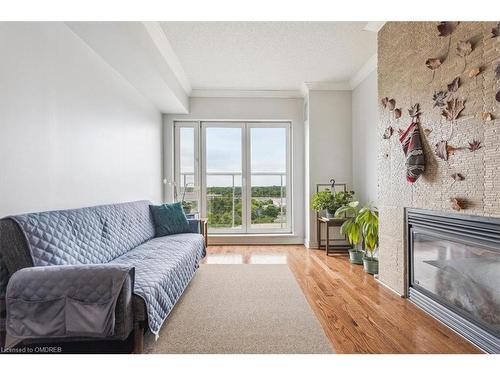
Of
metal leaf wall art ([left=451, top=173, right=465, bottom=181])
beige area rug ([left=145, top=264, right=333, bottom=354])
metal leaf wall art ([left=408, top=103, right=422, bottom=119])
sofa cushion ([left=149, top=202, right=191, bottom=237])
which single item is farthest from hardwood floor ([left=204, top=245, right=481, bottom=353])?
metal leaf wall art ([left=408, top=103, right=422, bottom=119])

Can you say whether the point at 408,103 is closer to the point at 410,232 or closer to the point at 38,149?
the point at 410,232

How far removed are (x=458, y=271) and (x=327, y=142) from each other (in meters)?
3.08

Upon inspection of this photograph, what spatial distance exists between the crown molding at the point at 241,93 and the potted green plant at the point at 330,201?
1887 mm

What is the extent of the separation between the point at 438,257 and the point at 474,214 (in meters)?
0.55

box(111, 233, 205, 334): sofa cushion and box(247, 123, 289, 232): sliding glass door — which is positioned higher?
box(247, 123, 289, 232): sliding glass door

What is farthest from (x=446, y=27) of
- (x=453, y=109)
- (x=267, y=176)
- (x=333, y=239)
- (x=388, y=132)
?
(x=267, y=176)

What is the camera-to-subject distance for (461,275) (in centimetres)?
210

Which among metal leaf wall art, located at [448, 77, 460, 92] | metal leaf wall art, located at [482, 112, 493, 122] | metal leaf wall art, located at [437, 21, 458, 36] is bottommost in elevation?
metal leaf wall art, located at [482, 112, 493, 122]

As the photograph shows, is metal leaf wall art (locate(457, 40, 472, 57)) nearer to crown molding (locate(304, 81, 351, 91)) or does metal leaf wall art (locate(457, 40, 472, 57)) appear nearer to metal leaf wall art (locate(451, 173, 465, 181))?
metal leaf wall art (locate(451, 173, 465, 181))

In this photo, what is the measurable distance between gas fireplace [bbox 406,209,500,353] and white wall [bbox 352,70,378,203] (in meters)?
1.64

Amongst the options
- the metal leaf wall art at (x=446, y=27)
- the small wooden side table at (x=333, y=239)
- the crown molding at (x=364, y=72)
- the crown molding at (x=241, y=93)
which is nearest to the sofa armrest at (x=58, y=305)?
the metal leaf wall art at (x=446, y=27)

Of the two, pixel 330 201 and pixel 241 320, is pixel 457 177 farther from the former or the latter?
pixel 330 201

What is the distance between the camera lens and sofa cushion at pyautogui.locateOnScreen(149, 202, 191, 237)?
3.60 meters

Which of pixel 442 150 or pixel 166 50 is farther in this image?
pixel 166 50
